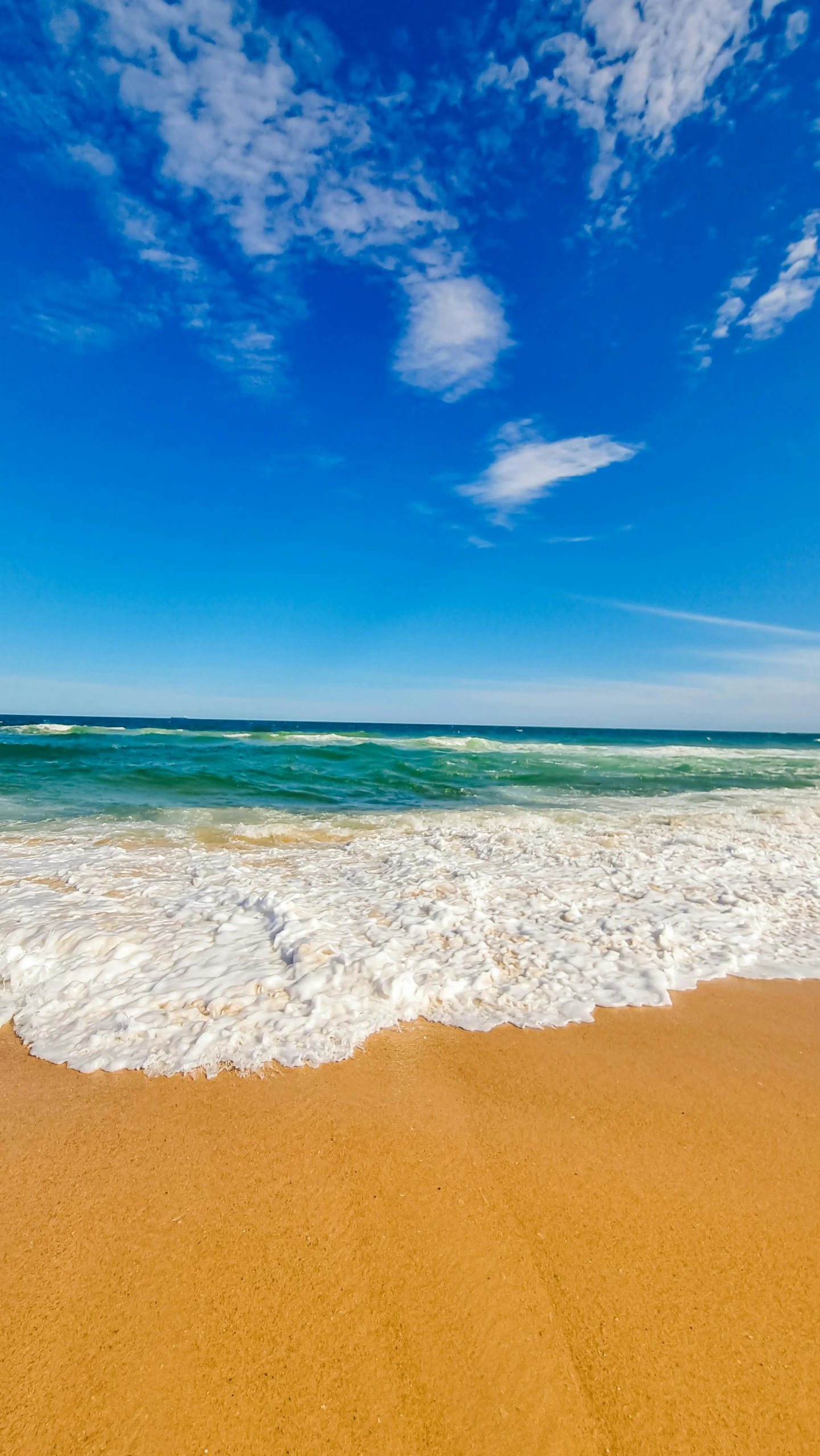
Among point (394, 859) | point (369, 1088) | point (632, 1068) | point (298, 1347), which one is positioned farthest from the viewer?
point (394, 859)

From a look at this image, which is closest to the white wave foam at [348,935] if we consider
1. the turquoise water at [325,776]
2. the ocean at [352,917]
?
the ocean at [352,917]

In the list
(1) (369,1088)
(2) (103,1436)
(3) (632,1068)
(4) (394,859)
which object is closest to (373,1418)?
(2) (103,1436)

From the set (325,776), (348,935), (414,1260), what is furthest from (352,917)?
(325,776)

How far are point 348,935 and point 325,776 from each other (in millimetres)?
12719

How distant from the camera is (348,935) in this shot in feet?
15.4

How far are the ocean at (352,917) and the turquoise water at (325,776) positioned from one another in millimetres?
386

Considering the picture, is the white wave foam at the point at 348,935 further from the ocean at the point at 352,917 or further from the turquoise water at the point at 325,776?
the turquoise water at the point at 325,776

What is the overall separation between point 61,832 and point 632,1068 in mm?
8529

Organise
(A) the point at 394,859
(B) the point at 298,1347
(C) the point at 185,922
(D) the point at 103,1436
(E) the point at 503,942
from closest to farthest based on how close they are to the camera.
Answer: (D) the point at 103,1436 → (B) the point at 298,1347 → (E) the point at 503,942 → (C) the point at 185,922 → (A) the point at 394,859

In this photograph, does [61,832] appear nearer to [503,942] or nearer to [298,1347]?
[503,942]

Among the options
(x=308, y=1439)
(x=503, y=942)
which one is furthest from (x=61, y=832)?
(x=308, y=1439)

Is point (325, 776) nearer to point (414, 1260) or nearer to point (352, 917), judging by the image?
point (352, 917)

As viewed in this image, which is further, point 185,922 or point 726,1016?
point 185,922

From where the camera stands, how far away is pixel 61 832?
8.88m
